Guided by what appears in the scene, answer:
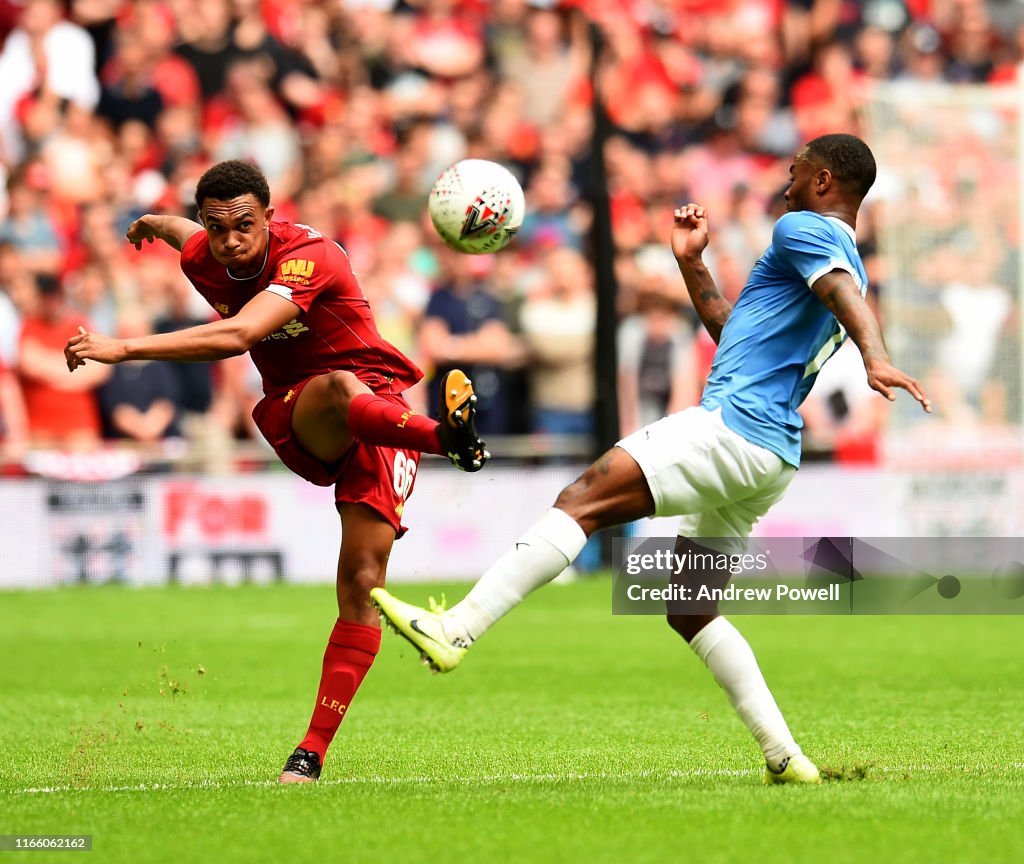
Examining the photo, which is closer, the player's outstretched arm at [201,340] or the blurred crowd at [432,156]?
the player's outstretched arm at [201,340]

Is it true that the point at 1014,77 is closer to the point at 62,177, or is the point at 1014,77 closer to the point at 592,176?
the point at 592,176

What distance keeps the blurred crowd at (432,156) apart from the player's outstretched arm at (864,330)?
10.8m

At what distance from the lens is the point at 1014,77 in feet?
71.6

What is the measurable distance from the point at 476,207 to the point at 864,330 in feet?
6.62

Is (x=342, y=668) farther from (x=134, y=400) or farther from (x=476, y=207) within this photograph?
(x=134, y=400)

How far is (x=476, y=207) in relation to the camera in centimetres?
771

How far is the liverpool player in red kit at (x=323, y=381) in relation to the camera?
7.12 m

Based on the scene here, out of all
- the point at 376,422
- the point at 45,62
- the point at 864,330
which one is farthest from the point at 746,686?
the point at 45,62

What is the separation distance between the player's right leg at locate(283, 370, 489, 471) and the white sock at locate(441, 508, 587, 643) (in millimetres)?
424

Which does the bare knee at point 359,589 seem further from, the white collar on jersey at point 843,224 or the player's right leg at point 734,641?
the white collar on jersey at point 843,224

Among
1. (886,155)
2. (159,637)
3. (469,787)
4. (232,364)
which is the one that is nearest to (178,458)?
(232,364)

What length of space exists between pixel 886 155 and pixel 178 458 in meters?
7.75

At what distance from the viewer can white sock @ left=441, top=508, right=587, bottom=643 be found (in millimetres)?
6348

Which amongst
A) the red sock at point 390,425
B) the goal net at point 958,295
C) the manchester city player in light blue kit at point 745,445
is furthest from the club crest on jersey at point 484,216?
the goal net at point 958,295
